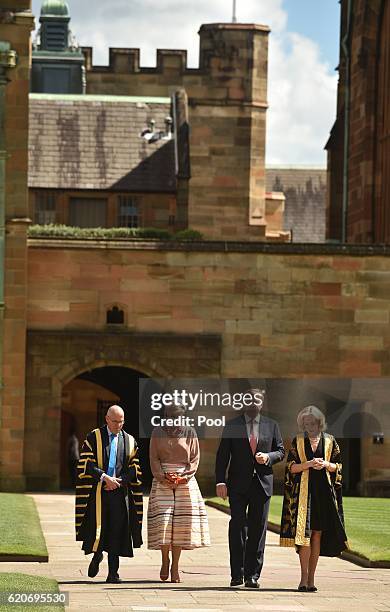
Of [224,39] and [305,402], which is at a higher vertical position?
[224,39]

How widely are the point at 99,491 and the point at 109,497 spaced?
0.43 feet

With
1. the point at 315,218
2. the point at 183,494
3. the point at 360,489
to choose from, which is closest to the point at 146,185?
the point at 360,489

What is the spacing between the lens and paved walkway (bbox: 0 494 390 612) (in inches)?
717

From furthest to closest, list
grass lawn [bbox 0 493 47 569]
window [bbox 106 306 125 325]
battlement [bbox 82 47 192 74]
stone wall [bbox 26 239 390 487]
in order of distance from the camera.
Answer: battlement [bbox 82 47 192 74] < window [bbox 106 306 125 325] < stone wall [bbox 26 239 390 487] < grass lawn [bbox 0 493 47 569]

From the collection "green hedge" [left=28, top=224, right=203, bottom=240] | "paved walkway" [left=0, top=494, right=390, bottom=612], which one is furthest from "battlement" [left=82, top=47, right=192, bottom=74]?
"paved walkway" [left=0, top=494, right=390, bottom=612]

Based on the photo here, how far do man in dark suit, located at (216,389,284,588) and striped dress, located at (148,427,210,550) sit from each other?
1.17 feet

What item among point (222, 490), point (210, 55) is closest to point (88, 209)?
point (210, 55)

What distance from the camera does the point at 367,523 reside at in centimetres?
3042

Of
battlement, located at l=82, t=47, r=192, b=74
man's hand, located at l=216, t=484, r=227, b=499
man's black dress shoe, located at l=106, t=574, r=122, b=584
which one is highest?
battlement, located at l=82, t=47, r=192, b=74

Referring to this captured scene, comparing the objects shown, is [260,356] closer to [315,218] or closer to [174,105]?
[174,105]

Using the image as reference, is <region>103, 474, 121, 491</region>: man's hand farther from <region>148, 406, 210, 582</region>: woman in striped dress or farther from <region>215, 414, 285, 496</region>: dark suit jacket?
<region>215, 414, 285, 496</region>: dark suit jacket

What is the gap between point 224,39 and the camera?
67.2 meters

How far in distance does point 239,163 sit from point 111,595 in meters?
45.9

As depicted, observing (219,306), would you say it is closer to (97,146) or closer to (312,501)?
(97,146)
